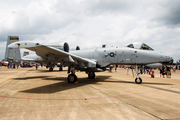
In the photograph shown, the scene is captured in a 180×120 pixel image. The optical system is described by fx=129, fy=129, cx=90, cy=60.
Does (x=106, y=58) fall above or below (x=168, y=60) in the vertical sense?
above

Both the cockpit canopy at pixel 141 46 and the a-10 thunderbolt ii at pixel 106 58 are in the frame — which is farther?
the cockpit canopy at pixel 141 46

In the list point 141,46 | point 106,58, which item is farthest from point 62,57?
point 141,46

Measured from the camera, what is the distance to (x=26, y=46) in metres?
7.18

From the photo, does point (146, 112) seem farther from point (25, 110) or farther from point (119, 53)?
point (119, 53)

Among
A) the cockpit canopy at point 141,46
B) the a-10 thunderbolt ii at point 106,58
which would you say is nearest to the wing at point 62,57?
the a-10 thunderbolt ii at point 106,58

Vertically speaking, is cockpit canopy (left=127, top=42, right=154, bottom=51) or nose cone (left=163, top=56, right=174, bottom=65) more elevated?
cockpit canopy (left=127, top=42, right=154, bottom=51)

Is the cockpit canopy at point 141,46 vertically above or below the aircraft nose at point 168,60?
above

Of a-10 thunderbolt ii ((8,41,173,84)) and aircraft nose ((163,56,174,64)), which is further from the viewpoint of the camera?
aircraft nose ((163,56,174,64))

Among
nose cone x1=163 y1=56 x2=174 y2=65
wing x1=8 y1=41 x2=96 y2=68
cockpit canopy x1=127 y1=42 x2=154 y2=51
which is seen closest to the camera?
wing x1=8 y1=41 x2=96 y2=68

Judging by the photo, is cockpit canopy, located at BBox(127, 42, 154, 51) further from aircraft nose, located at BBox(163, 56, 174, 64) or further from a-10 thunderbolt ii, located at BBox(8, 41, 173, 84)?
aircraft nose, located at BBox(163, 56, 174, 64)

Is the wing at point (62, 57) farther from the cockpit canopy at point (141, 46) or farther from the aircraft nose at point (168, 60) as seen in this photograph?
the aircraft nose at point (168, 60)

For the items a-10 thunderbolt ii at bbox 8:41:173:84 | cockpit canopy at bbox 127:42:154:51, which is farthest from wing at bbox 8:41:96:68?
cockpit canopy at bbox 127:42:154:51

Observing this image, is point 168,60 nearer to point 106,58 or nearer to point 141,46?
point 141,46

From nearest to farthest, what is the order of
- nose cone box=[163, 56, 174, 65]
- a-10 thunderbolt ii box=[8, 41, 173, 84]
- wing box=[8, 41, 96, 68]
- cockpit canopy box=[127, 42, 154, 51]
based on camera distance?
1. wing box=[8, 41, 96, 68]
2. a-10 thunderbolt ii box=[8, 41, 173, 84]
3. nose cone box=[163, 56, 174, 65]
4. cockpit canopy box=[127, 42, 154, 51]
